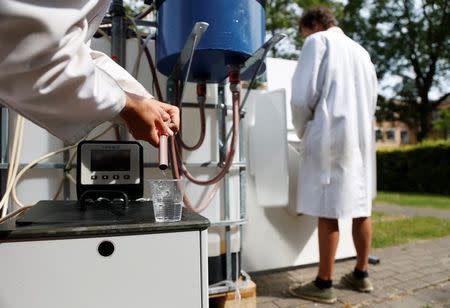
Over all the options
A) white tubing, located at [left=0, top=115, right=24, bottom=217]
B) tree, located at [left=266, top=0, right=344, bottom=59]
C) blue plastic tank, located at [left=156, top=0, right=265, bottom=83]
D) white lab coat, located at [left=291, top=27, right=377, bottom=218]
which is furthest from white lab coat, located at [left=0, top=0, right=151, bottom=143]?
tree, located at [left=266, top=0, right=344, bottom=59]

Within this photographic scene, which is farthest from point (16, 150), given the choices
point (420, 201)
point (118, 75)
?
point (420, 201)

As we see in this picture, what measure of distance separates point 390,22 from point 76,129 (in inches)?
826

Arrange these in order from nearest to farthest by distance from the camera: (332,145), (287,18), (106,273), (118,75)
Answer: (106,273) < (118,75) < (332,145) < (287,18)

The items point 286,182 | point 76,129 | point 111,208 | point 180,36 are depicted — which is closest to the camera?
point 76,129

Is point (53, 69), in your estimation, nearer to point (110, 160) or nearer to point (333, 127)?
point (110, 160)

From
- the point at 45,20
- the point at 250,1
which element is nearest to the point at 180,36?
the point at 250,1

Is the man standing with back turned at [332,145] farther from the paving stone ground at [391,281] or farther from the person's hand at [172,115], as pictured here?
the person's hand at [172,115]

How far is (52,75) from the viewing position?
0.67 metres

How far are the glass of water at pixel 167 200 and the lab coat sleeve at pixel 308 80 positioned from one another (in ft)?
4.23

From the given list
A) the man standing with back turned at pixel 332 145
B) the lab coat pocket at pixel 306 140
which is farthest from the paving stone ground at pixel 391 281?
the lab coat pocket at pixel 306 140

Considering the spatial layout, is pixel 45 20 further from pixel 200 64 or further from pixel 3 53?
pixel 200 64

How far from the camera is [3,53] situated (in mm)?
626

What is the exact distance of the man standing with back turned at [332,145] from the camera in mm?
2055

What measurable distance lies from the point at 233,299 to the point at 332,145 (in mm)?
993
